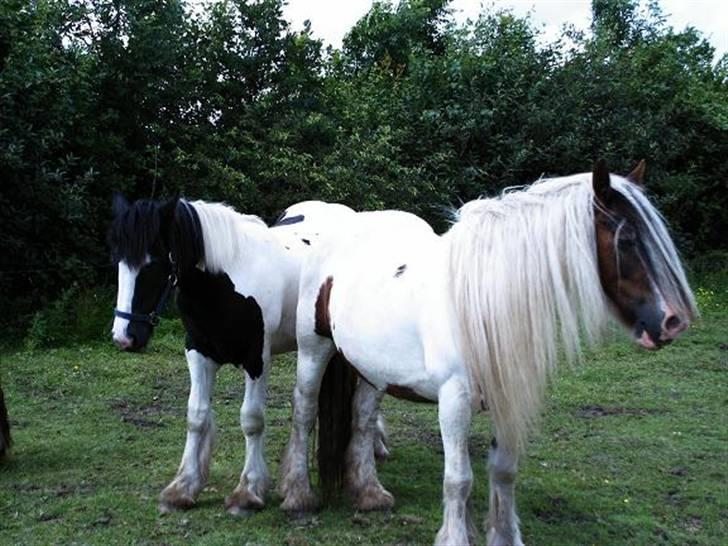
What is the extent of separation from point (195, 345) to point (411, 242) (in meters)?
1.20

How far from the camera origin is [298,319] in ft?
13.2

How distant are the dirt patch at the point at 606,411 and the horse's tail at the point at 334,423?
256 centimetres

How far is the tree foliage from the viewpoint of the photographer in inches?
336

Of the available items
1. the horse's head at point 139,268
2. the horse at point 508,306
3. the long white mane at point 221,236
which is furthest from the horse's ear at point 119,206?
the horse at point 508,306

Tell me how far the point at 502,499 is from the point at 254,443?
1.38 meters

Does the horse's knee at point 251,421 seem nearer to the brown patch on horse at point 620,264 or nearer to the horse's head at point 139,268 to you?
the horse's head at point 139,268

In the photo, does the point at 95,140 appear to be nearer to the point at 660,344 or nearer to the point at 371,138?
the point at 371,138

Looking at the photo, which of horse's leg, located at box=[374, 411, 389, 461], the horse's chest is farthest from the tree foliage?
the horse's chest

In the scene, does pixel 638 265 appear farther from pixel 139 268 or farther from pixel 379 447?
pixel 379 447

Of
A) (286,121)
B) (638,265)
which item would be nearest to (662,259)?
(638,265)

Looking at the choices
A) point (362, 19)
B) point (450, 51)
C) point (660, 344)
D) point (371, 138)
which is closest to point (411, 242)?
point (660, 344)

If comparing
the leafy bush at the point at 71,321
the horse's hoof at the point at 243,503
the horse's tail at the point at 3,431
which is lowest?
the horse's hoof at the point at 243,503

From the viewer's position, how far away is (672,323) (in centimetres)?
268

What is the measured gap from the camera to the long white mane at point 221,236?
3.98 m
